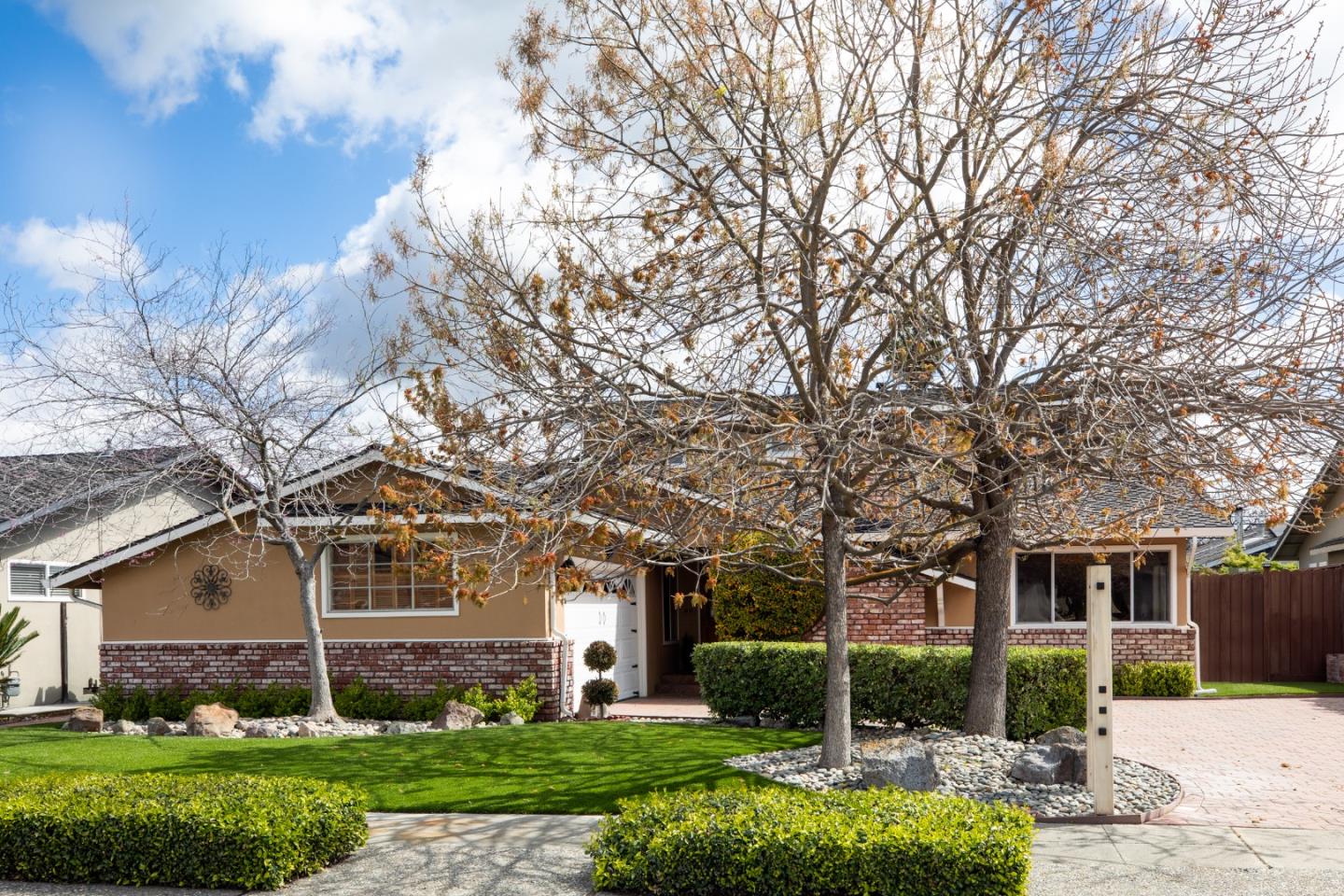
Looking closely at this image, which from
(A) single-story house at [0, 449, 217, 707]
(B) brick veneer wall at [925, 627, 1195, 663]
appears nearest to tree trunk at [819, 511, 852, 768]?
(B) brick veneer wall at [925, 627, 1195, 663]

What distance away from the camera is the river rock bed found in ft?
33.4

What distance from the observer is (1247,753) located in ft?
45.0

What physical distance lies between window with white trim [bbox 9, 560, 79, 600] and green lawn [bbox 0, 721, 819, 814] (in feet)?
24.8

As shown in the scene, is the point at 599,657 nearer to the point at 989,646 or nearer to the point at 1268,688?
the point at 989,646

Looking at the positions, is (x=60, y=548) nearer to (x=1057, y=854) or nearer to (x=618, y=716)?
(x=618, y=716)

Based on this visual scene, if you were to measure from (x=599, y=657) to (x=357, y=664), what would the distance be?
3528mm

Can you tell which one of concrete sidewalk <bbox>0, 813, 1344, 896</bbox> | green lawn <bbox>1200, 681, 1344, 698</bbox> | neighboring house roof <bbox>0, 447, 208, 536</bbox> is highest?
neighboring house roof <bbox>0, 447, 208, 536</bbox>

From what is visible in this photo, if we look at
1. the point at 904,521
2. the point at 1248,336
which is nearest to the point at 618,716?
the point at 904,521

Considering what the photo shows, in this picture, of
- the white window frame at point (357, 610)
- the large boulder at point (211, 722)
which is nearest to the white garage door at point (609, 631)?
the white window frame at point (357, 610)

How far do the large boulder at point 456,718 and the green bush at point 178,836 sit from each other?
7.10 meters

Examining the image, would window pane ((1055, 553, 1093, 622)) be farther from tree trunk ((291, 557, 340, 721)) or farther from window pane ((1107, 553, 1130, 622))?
tree trunk ((291, 557, 340, 721))

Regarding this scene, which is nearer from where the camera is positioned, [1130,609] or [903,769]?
[903,769]

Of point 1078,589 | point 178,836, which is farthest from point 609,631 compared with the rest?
point 178,836

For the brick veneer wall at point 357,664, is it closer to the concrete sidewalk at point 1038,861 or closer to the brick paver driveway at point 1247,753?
the concrete sidewalk at point 1038,861
